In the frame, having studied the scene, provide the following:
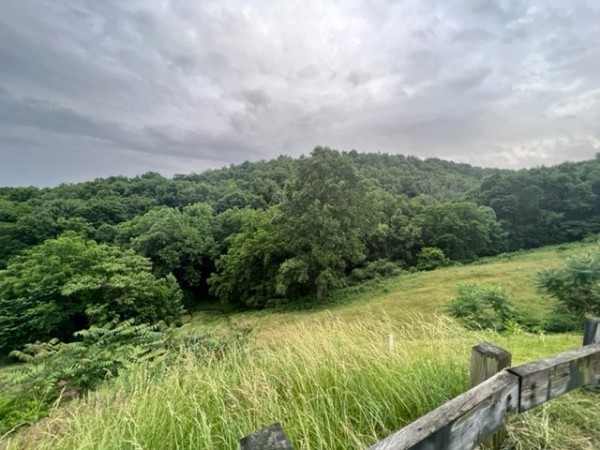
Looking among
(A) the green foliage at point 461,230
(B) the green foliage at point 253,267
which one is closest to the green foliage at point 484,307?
(B) the green foliage at point 253,267

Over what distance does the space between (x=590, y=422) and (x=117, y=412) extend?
324 centimetres

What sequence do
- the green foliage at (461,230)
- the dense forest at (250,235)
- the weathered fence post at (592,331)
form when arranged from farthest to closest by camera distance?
the green foliage at (461,230)
the dense forest at (250,235)
the weathered fence post at (592,331)

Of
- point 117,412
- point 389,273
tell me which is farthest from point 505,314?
point 389,273

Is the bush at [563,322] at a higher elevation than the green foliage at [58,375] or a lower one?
lower

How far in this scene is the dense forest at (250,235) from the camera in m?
16.8

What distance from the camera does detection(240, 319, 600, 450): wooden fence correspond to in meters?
1.06

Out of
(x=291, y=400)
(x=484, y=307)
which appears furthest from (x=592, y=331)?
(x=484, y=307)

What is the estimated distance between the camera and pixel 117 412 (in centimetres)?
225

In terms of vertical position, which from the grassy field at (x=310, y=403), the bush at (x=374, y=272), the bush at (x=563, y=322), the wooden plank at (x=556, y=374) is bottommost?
the bush at (x=374, y=272)

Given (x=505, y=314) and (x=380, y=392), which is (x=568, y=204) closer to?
(x=505, y=314)

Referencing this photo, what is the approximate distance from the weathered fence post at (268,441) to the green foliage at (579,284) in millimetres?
9835

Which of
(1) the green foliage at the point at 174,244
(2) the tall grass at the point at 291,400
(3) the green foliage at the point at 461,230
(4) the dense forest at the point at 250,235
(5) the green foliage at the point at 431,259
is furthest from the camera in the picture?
(3) the green foliage at the point at 461,230

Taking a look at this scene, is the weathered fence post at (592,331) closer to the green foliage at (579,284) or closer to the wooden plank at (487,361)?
the wooden plank at (487,361)

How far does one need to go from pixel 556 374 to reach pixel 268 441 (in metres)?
1.61
